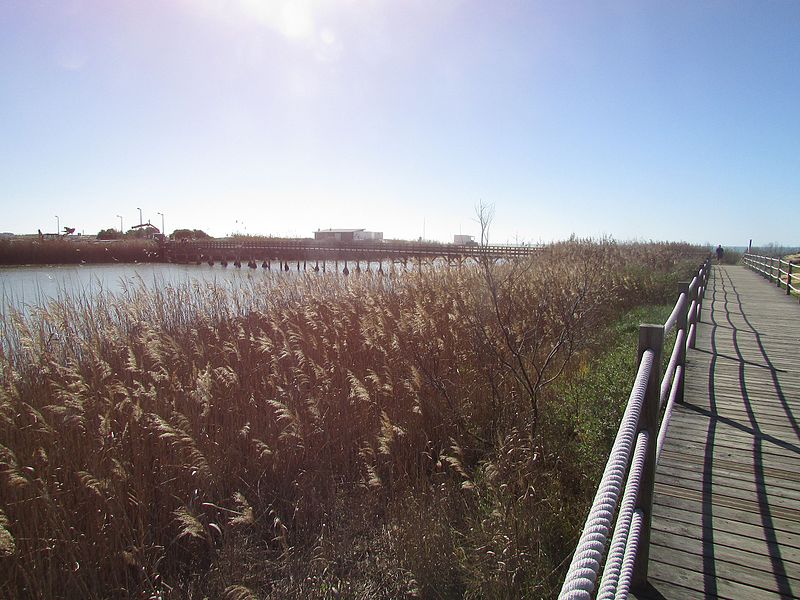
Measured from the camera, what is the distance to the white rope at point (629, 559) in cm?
159

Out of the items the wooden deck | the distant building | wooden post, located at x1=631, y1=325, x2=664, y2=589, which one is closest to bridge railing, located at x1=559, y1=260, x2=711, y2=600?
wooden post, located at x1=631, y1=325, x2=664, y2=589

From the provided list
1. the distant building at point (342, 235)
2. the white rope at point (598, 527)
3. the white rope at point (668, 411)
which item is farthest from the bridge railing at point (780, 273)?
the distant building at point (342, 235)

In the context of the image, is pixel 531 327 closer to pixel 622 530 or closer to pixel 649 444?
pixel 649 444

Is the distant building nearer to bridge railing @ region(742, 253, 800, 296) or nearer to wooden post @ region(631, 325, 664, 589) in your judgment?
bridge railing @ region(742, 253, 800, 296)

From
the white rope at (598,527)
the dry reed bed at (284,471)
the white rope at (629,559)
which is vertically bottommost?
the dry reed bed at (284,471)

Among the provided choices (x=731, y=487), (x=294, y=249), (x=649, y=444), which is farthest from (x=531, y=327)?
(x=294, y=249)

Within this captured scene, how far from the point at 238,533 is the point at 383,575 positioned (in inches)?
44.6

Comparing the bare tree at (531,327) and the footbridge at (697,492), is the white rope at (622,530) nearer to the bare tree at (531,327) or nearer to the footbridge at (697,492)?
the footbridge at (697,492)

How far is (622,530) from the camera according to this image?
1.58m

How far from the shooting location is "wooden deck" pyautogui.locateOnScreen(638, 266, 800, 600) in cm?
249

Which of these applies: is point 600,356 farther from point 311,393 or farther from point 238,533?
point 238,533

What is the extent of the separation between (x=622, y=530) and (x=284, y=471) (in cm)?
356

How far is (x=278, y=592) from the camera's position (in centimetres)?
321

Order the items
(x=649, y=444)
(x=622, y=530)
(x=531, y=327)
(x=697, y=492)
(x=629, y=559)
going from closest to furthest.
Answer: (x=622, y=530)
(x=629, y=559)
(x=649, y=444)
(x=697, y=492)
(x=531, y=327)
